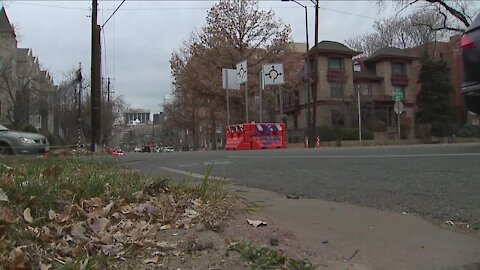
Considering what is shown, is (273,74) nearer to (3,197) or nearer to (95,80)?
(95,80)

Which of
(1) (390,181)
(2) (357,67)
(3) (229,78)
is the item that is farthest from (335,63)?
(1) (390,181)

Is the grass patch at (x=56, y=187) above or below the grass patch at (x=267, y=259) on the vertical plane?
above

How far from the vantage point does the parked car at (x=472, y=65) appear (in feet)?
12.4

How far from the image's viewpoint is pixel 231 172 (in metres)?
8.92

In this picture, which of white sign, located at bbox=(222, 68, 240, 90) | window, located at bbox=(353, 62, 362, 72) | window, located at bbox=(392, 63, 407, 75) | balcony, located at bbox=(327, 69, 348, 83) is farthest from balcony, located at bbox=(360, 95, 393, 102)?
white sign, located at bbox=(222, 68, 240, 90)

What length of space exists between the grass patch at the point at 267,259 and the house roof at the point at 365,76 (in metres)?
56.1

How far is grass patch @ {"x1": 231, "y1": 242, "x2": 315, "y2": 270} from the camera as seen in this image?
296 centimetres

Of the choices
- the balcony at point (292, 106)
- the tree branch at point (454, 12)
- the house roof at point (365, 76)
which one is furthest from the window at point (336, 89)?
the tree branch at point (454, 12)

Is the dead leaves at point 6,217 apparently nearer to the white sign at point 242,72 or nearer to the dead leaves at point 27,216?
the dead leaves at point 27,216

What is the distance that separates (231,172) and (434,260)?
5665mm

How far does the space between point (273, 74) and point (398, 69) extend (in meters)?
39.3

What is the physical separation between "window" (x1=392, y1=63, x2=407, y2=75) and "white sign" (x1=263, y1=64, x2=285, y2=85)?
38.4 m

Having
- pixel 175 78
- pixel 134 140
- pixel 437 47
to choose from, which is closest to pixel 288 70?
pixel 175 78

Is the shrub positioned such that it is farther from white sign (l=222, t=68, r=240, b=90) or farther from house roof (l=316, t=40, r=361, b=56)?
white sign (l=222, t=68, r=240, b=90)
